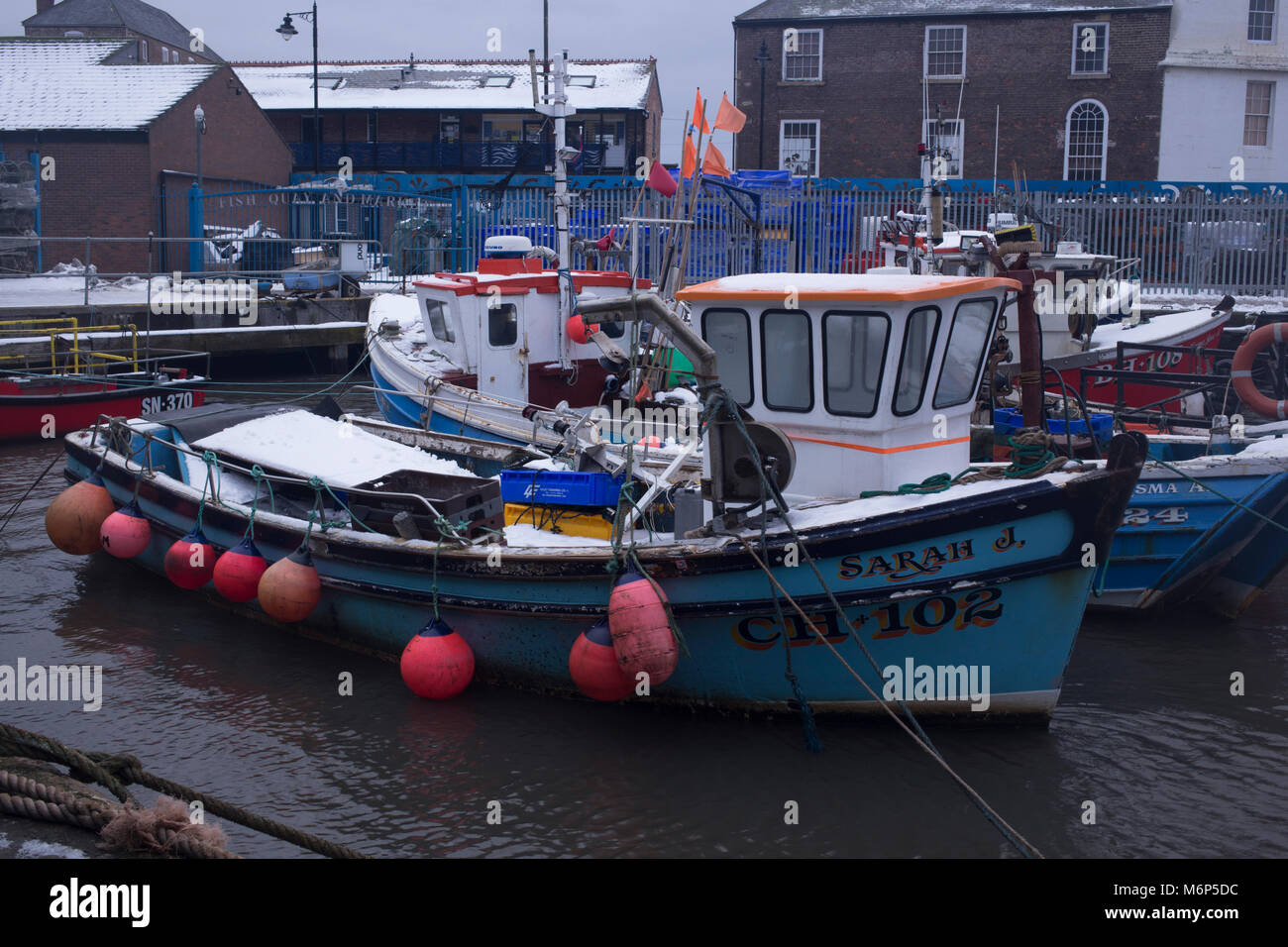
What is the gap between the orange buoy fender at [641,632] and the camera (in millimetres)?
6539

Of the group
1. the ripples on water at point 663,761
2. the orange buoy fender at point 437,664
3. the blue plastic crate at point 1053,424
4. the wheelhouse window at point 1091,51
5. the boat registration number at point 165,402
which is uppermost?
the wheelhouse window at point 1091,51

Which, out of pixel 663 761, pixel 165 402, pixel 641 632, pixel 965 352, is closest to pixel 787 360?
pixel 965 352

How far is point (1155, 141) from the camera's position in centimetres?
3350

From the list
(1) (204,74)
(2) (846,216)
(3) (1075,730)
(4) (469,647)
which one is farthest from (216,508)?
(1) (204,74)

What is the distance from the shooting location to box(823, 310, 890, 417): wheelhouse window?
7.02 meters

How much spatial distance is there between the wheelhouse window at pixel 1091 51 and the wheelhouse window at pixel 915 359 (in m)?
30.6

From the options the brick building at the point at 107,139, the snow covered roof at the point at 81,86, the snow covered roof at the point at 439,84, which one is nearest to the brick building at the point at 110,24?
the snow covered roof at the point at 439,84

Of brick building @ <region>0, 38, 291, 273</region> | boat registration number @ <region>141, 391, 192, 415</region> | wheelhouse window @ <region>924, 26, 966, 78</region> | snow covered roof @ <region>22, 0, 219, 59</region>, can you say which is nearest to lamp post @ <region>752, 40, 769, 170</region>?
wheelhouse window @ <region>924, 26, 966, 78</region>

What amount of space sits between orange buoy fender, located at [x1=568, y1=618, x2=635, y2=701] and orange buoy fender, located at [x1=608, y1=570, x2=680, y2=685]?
13 centimetres

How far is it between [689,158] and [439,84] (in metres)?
36.6

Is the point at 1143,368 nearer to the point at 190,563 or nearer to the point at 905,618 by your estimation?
the point at 905,618

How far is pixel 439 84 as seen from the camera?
46531mm

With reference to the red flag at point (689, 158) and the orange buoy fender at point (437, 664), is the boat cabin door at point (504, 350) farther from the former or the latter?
the orange buoy fender at point (437, 664)

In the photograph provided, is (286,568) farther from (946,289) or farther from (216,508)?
(946,289)
